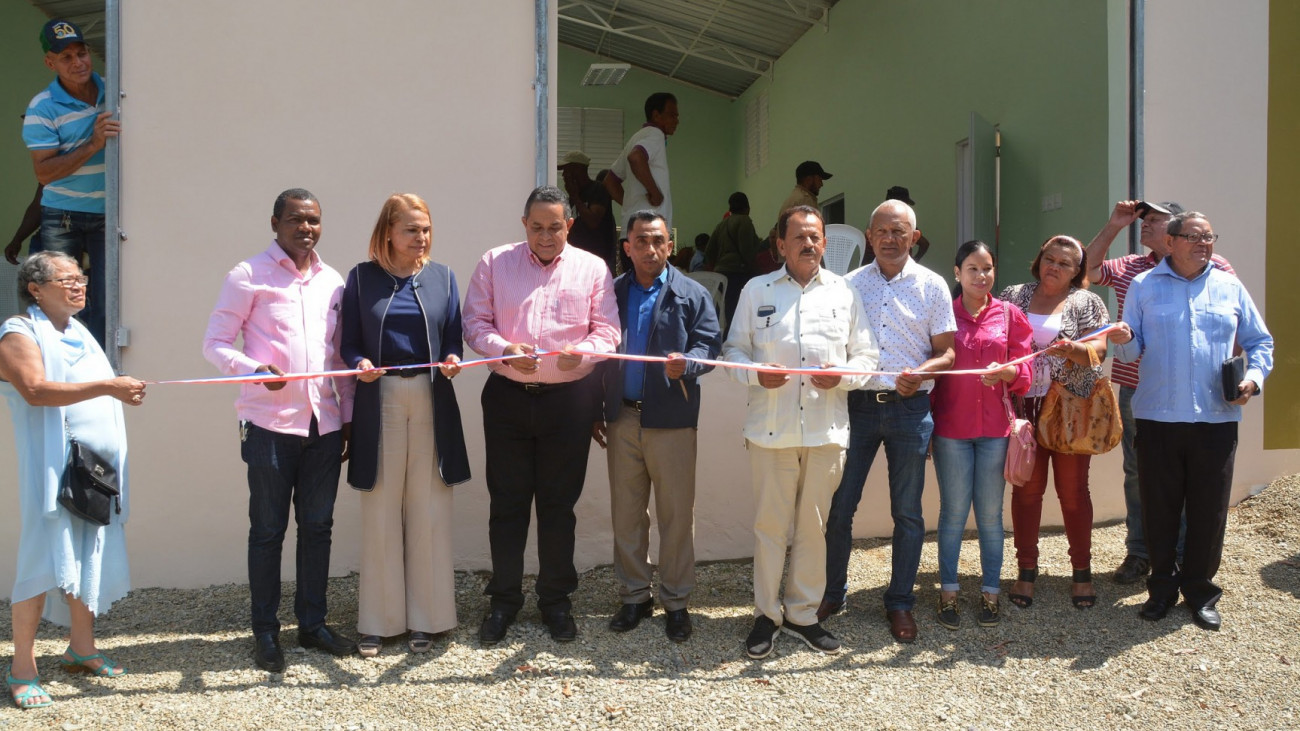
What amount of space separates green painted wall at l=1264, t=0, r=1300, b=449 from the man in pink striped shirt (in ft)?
14.6

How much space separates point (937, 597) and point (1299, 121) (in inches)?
157

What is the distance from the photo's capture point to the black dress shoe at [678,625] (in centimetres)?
424

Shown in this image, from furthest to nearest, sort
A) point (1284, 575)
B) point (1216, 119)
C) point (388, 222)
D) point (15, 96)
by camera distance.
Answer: point (15, 96), point (1216, 119), point (1284, 575), point (388, 222)

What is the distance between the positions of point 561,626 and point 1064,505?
2.45 m

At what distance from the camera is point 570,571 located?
430 centimetres

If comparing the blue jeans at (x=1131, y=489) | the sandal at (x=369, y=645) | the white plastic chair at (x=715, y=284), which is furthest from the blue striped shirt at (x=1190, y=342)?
the sandal at (x=369, y=645)

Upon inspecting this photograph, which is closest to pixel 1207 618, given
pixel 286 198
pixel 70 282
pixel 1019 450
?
pixel 1019 450

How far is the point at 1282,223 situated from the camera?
20.1 ft

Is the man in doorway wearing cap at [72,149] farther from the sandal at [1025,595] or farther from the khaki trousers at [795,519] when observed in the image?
the sandal at [1025,595]

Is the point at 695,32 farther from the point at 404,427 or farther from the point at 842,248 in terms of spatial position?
the point at 404,427

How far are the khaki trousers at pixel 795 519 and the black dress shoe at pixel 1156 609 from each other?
1.57 meters

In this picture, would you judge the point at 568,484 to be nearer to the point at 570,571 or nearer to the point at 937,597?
the point at 570,571

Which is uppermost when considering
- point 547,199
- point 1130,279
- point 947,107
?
point 947,107

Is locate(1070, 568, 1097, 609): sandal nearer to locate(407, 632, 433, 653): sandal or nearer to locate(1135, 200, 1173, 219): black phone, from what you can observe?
locate(1135, 200, 1173, 219): black phone
